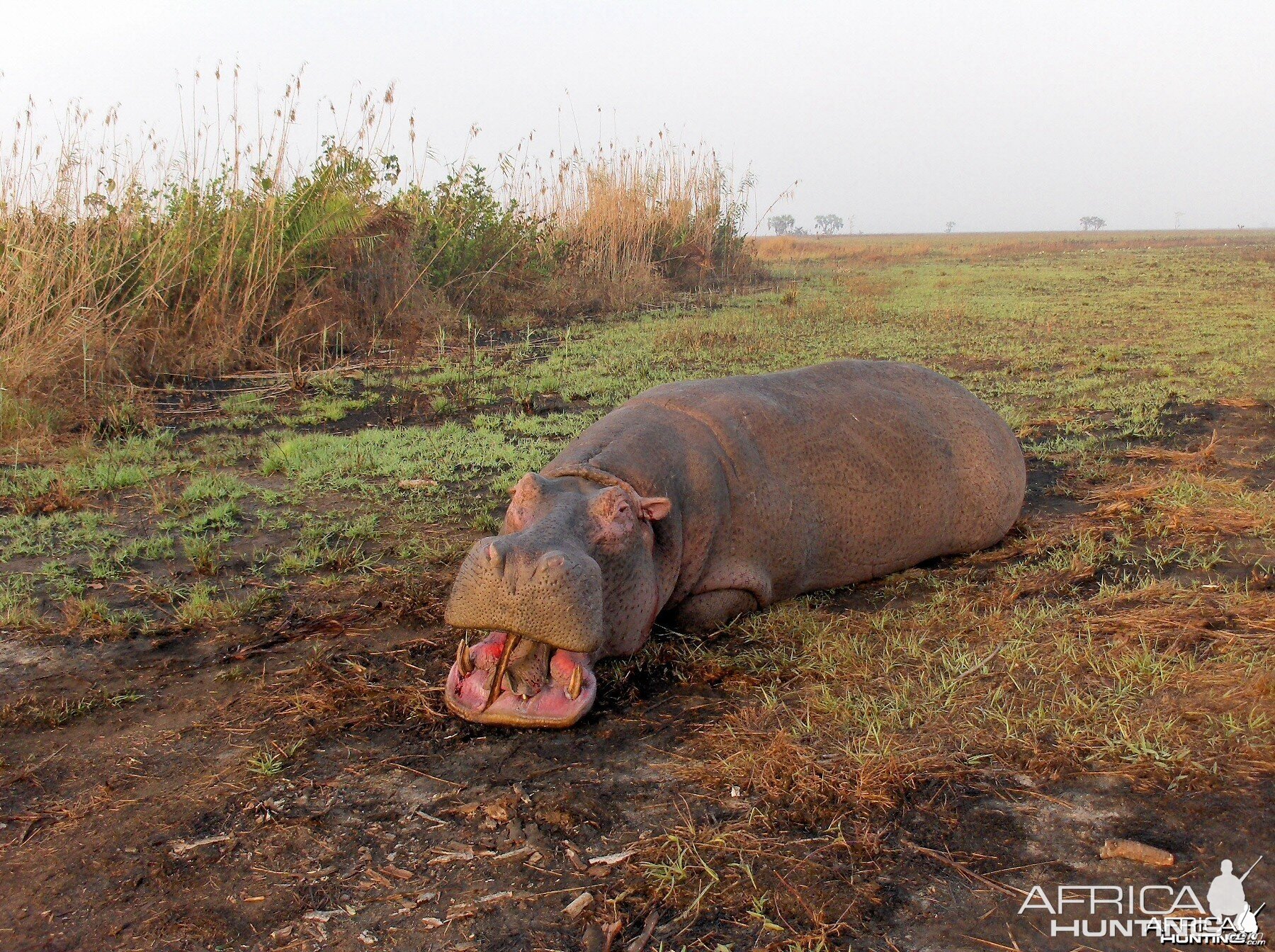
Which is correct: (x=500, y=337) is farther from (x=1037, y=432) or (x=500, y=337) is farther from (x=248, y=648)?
(x=248, y=648)

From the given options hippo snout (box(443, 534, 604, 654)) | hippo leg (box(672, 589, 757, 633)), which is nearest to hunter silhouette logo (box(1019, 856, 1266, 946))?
hippo snout (box(443, 534, 604, 654))

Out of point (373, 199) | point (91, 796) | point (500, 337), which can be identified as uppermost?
point (373, 199)

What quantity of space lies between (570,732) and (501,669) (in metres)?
0.25

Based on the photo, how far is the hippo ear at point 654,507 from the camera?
9.67 ft

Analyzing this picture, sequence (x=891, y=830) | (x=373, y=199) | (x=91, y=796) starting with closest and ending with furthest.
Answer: (x=891, y=830)
(x=91, y=796)
(x=373, y=199)

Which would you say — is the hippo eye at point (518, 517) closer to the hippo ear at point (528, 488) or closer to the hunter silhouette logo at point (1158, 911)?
the hippo ear at point (528, 488)

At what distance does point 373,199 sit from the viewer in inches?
370

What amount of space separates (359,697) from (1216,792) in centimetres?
219

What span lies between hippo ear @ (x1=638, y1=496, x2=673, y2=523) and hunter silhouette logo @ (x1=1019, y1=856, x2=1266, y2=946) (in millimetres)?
1410

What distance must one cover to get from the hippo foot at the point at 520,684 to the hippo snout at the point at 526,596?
194 millimetres

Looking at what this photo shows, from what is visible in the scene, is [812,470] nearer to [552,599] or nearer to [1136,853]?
[552,599]

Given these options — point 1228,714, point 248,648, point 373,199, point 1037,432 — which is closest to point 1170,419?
point 1037,432

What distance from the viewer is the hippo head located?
2.41 metres

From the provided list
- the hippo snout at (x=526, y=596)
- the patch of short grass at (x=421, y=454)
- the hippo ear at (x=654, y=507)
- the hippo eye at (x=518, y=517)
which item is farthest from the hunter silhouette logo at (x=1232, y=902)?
the patch of short grass at (x=421, y=454)
